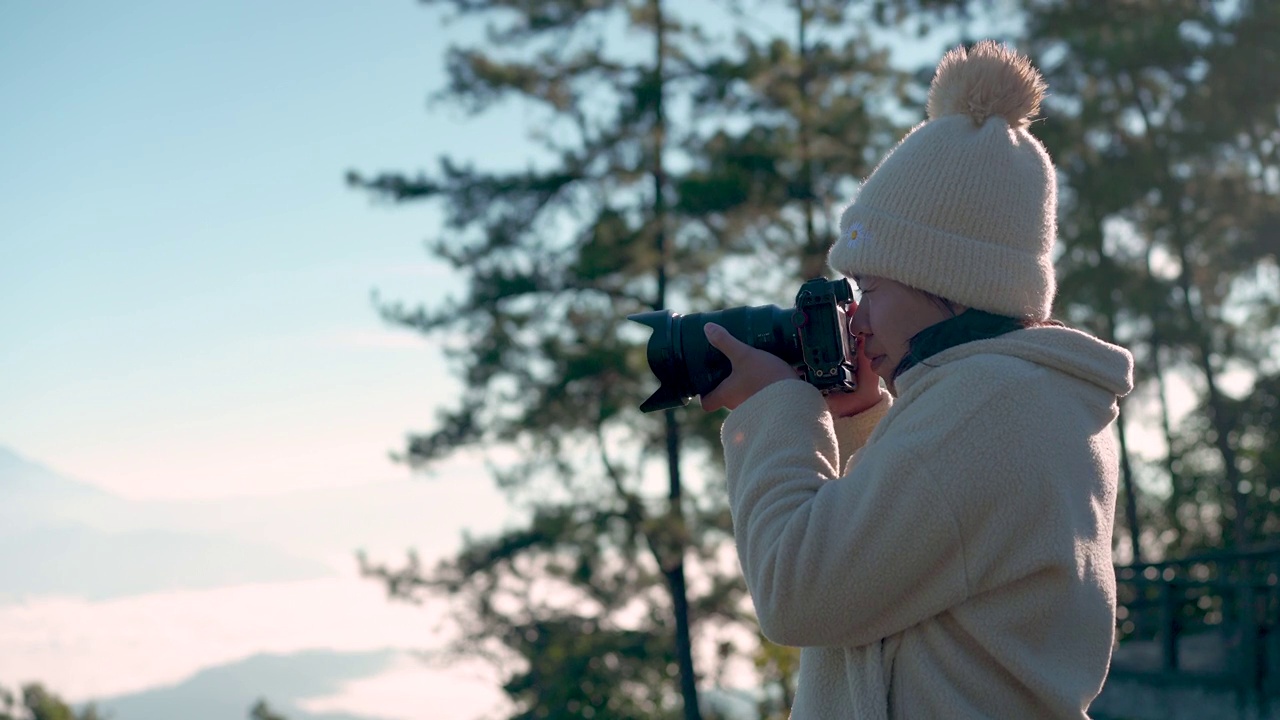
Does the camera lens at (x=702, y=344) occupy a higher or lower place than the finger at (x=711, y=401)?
higher

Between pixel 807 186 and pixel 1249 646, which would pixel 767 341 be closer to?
pixel 1249 646

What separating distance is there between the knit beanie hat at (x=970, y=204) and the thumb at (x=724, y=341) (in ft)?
0.65

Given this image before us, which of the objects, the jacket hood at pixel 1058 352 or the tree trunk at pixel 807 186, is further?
the tree trunk at pixel 807 186

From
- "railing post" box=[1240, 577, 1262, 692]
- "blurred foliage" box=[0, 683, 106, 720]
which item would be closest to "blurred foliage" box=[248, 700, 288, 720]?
"blurred foliage" box=[0, 683, 106, 720]

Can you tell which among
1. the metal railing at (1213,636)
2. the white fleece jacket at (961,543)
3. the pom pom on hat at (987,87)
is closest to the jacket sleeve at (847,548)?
the white fleece jacket at (961,543)

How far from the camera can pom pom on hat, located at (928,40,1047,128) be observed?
184 centimetres

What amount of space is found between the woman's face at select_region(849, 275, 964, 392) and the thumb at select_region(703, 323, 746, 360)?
0.63ft

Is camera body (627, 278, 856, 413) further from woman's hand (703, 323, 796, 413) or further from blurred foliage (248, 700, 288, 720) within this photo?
blurred foliage (248, 700, 288, 720)

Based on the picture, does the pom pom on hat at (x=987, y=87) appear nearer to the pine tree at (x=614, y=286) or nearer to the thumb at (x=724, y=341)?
the thumb at (x=724, y=341)

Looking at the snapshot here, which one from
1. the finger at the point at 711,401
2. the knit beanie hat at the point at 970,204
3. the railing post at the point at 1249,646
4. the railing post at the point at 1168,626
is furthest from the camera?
the railing post at the point at 1168,626

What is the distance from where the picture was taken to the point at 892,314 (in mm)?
1827

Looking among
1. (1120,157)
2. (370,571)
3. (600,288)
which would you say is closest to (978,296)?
(600,288)

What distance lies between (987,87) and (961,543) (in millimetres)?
643

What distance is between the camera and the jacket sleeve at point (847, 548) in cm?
164
